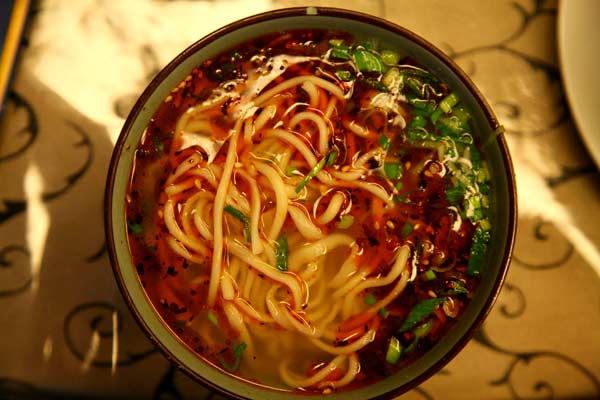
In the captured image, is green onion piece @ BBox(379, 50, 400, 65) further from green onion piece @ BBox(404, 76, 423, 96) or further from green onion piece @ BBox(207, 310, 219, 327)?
green onion piece @ BBox(207, 310, 219, 327)

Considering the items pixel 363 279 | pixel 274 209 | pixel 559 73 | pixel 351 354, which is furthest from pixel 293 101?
pixel 559 73

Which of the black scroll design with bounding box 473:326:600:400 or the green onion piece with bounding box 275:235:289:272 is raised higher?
the green onion piece with bounding box 275:235:289:272

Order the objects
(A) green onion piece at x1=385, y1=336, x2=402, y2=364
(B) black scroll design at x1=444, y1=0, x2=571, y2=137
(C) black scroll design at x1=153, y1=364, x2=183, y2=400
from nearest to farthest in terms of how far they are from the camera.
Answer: (A) green onion piece at x1=385, y1=336, x2=402, y2=364, (C) black scroll design at x1=153, y1=364, x2=183, y2=400, (B) black scroll design at x1=444, y1=0, x2=571, y2=137

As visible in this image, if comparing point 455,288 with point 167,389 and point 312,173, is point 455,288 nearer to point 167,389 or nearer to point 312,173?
point 312,173

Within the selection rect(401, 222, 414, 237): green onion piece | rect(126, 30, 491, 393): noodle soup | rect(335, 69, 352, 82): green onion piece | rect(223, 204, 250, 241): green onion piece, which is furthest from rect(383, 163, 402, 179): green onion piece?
rect(223, 204, 250, 241): green onion piece

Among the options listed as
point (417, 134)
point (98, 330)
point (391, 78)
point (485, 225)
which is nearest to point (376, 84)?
point (391, 78)

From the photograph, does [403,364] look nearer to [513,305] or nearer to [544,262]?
[513,305]

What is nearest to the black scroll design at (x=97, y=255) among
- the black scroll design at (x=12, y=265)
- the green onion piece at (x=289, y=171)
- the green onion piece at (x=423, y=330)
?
the black scroll design at (x=12, y=265)
